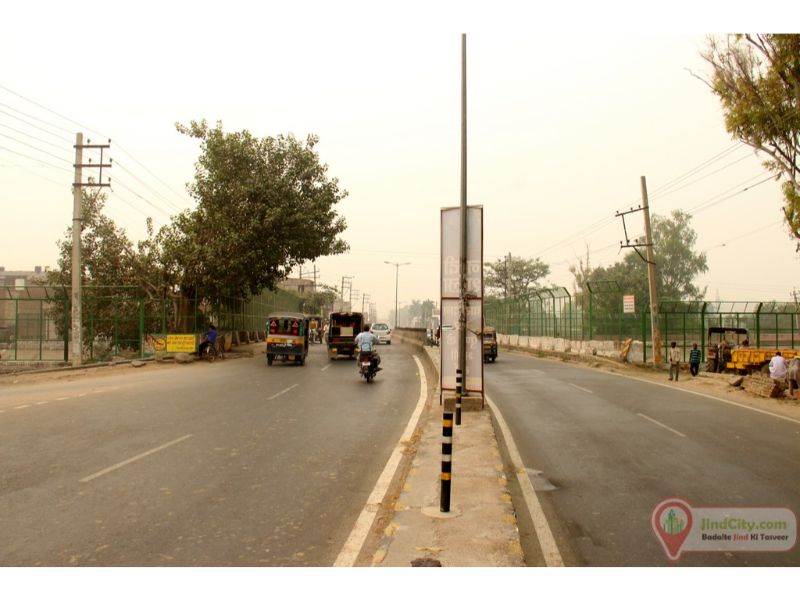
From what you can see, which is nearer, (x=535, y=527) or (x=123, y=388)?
(x=535, y=527)

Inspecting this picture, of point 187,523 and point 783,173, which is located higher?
point 783,173

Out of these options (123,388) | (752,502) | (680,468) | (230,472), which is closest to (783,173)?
(680,468)

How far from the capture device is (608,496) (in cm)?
686

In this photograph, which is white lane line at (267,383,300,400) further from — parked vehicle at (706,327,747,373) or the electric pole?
parked vehicle at (706,327,747,373)

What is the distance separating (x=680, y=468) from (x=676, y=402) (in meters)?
8.19

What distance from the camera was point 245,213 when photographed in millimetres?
31312

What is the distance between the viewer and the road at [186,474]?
5.07m

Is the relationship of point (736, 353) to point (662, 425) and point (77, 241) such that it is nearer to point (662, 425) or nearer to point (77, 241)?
point (662, 425)

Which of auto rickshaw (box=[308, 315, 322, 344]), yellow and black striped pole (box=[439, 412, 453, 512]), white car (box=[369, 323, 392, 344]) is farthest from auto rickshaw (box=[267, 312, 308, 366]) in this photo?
auto rickshaw (box=[308, 315, 322, 344])

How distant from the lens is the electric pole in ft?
79.3

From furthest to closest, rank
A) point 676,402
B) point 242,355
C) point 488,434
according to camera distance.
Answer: point 242,355, point 676,402, point 488,434

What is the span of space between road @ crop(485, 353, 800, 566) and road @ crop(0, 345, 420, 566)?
232cm

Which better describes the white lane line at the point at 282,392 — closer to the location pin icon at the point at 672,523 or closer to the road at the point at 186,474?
the road at the point at 186,474

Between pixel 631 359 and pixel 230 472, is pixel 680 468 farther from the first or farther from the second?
pixel 631 359
